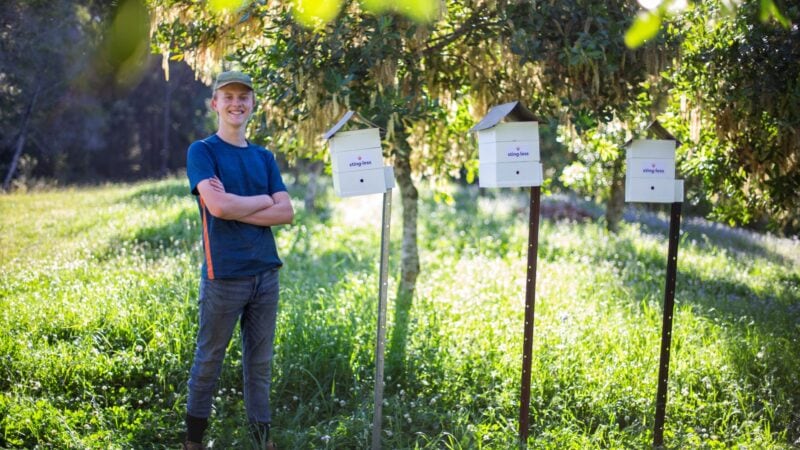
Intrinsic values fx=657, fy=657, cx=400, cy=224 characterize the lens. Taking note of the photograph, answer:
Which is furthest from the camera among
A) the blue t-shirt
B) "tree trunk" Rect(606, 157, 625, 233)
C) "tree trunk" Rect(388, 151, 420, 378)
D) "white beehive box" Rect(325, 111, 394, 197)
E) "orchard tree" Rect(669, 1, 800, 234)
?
"tree trunk" Rect(606, 157, 625, 233)

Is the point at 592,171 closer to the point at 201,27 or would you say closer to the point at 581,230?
the point at 581,230

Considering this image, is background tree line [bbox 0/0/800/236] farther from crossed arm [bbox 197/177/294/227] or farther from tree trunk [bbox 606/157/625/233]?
tree trunk [bbox 606/157/625/233]

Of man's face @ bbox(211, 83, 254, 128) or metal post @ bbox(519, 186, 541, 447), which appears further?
metal post @ bbox(519, 186, 541, 447)

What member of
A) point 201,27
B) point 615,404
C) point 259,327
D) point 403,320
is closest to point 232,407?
point 259,327

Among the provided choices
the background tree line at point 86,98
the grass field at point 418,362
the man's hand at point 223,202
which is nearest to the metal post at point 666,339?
the grass field at point 418,362

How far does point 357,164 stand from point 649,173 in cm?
192

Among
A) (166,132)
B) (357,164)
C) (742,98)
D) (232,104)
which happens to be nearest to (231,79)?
(232,104)

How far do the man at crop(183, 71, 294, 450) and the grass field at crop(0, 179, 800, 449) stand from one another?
60 centimetres

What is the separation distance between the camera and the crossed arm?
142 inches

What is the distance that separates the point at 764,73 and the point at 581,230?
8.37 metres

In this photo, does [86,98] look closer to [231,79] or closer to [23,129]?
[23,129]

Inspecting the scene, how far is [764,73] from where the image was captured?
494 centimetres

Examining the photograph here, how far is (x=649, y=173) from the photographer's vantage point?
4.28 meters

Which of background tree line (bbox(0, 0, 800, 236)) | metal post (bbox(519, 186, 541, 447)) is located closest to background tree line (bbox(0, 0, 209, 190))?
background tree line (bbox(0, 0, 800, 236))
